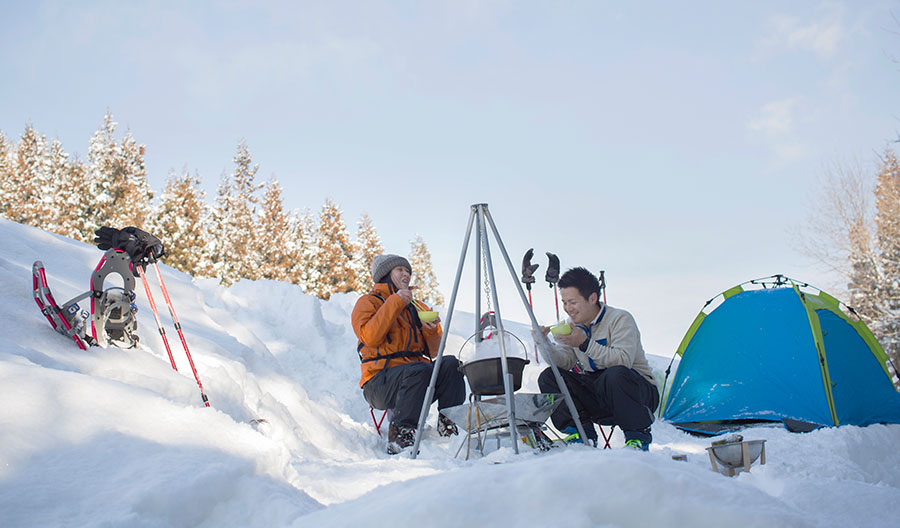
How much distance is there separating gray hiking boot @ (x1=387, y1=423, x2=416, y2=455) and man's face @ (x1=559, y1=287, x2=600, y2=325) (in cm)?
148

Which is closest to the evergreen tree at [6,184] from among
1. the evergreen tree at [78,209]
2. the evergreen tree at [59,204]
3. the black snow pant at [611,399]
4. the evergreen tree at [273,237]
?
the evergreen tree at [59,204]

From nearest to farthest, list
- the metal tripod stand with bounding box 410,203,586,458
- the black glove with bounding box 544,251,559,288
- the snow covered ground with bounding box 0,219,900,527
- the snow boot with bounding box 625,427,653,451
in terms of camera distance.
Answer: the snow covered ground with bounding box 0,219,900,527 < the metal tripod stand with bounding box 410,203,586,458 < the snow boot with bounding box 625,427,653,451 < the black glove with bounding box 544,251,559,288

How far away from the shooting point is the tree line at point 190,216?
77.3ft

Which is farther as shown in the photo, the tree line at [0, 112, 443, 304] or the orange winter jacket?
the tree line at [0, 112, 443, 304]

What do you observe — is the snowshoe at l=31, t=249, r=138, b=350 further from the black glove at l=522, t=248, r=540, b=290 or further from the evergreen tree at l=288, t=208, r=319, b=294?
the evergreen tree at l=288, t=208, r=319, b=294

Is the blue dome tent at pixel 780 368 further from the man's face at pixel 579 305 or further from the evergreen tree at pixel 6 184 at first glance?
the evergreen tree at pixel 6 184

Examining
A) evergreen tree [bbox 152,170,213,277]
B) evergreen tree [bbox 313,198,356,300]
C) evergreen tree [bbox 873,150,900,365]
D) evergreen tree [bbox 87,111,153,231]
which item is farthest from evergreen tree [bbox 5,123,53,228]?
evergreen tree [bbox 873,150,900,365]

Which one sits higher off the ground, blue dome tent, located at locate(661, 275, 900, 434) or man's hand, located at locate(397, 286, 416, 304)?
man's hand, located at locate(397, 286, 416, 304)

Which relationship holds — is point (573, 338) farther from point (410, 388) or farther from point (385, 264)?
point (385, 264)

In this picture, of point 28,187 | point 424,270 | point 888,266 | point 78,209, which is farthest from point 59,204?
point 888,266

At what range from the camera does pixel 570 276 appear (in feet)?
13.9

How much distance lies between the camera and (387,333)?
4.60 meters

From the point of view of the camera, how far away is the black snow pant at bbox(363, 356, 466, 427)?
4.32 m

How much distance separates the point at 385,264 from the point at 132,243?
6.19ft
